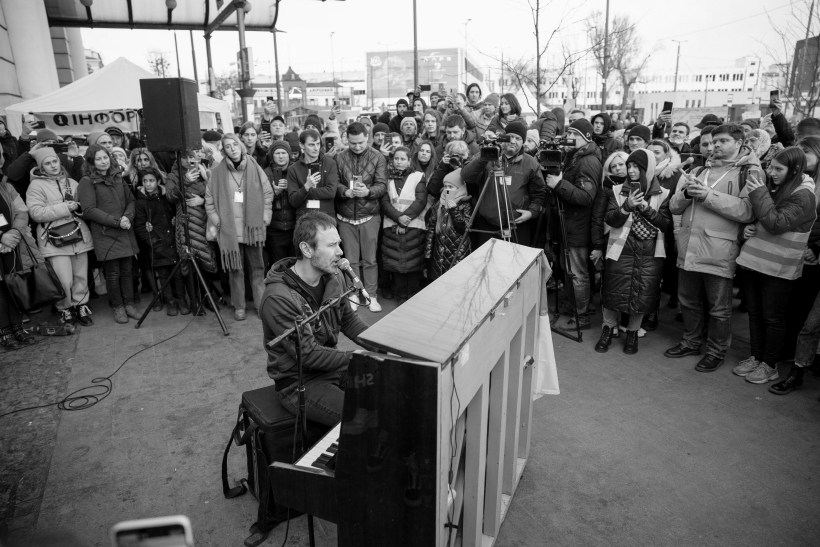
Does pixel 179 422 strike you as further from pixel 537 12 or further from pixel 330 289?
pixel 537 12

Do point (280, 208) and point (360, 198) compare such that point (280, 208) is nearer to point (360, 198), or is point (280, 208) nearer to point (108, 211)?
point (360, 198)

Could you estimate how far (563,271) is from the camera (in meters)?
5.77

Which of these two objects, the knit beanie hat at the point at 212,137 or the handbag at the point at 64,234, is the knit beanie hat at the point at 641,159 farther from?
the knit beanie hat at the point at 212,137

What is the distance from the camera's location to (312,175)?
19.1 ft

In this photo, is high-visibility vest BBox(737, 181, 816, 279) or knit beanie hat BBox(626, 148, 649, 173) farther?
knit beanie hat BBox(626, 148, 649, 173)

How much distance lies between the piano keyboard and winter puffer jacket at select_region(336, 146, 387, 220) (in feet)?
12.6

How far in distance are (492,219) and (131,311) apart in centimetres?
398

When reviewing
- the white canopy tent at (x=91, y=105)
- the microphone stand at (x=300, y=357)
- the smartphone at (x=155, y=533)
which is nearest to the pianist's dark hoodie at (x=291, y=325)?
the microphone stand at (x=300, y=357)

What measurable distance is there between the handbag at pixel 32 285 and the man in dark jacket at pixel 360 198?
2.85m

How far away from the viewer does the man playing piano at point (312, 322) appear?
2834 mm

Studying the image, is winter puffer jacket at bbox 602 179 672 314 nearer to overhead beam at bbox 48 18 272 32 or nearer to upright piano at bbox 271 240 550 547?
upright piano at bbox 271 240 550 547

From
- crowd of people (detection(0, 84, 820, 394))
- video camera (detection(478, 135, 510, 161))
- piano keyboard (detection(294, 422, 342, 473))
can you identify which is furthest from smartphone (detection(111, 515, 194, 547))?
video camera (detection(478, 135, 510, 161))

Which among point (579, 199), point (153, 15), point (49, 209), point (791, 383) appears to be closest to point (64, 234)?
point (49, 209)

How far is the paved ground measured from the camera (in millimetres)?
2891
